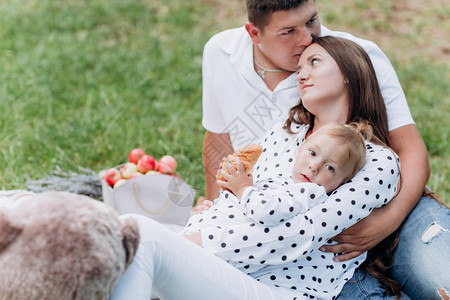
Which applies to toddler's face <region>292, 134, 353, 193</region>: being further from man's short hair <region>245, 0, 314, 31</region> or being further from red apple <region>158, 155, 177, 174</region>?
red apple <region>158, 155, 177, 174</region>

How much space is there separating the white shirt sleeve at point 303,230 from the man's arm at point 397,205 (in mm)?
101

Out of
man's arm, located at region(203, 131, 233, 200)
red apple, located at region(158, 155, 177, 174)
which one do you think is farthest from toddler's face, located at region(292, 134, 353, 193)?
red apple, located at region(158, 155, 177, 174)

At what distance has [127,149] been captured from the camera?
394 centimetres

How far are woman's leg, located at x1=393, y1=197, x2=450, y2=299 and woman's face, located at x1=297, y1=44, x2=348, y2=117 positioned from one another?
1.81 feet

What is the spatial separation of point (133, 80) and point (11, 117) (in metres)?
1.08

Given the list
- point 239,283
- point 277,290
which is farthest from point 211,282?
point 277,290

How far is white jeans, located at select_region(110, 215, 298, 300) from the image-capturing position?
5.85ft

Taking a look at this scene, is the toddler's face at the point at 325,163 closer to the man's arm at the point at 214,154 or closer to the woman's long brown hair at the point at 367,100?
the woman's long brown hair at the point at 367,100

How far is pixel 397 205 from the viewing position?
2.40 metres

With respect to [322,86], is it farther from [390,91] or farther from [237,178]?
[237,178]

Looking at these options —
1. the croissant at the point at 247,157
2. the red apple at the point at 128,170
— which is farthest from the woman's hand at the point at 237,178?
the red apple at the point at 128,170

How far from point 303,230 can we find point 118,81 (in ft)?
10.3

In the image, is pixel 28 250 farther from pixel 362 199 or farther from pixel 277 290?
pixel 362 199

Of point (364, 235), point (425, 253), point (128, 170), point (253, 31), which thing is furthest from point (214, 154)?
point (425, 253)
